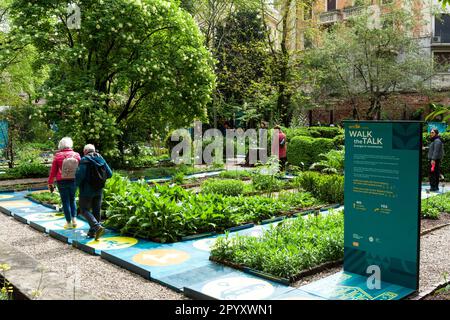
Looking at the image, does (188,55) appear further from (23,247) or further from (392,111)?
(392,111)

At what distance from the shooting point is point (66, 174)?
379 inches

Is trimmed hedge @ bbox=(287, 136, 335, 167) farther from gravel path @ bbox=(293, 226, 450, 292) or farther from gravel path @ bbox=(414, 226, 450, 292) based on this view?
gravel path @ bbox=(293, 226, 450, 292)

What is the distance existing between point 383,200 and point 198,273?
9.44 feet

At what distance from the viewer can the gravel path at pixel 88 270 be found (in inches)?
240

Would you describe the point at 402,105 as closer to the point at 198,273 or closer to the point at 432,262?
the point at 432,262

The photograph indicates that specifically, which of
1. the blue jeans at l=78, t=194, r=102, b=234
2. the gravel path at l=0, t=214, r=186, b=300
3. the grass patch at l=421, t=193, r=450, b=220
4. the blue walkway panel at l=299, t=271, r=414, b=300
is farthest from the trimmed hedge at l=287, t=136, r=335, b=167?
the blue walkway panel at l=299, t=271, r=414, b=300

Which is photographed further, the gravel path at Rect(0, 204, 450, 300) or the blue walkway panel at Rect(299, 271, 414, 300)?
the gravel path at Rect(0, 204, 450, 300)

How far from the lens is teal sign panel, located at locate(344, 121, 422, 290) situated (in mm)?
5844

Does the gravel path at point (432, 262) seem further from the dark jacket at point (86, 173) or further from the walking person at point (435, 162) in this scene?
the walking person at point (435, 162)

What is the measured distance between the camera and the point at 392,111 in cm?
3766

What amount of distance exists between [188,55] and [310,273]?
14.5m

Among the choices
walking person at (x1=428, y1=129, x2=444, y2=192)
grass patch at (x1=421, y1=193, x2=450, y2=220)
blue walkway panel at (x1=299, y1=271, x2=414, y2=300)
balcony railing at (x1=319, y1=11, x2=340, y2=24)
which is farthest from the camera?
balcony railing at (x1=319, y1=11, x2=340, y2=24)

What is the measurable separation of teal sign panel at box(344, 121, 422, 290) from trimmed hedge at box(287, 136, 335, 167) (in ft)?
41.4
